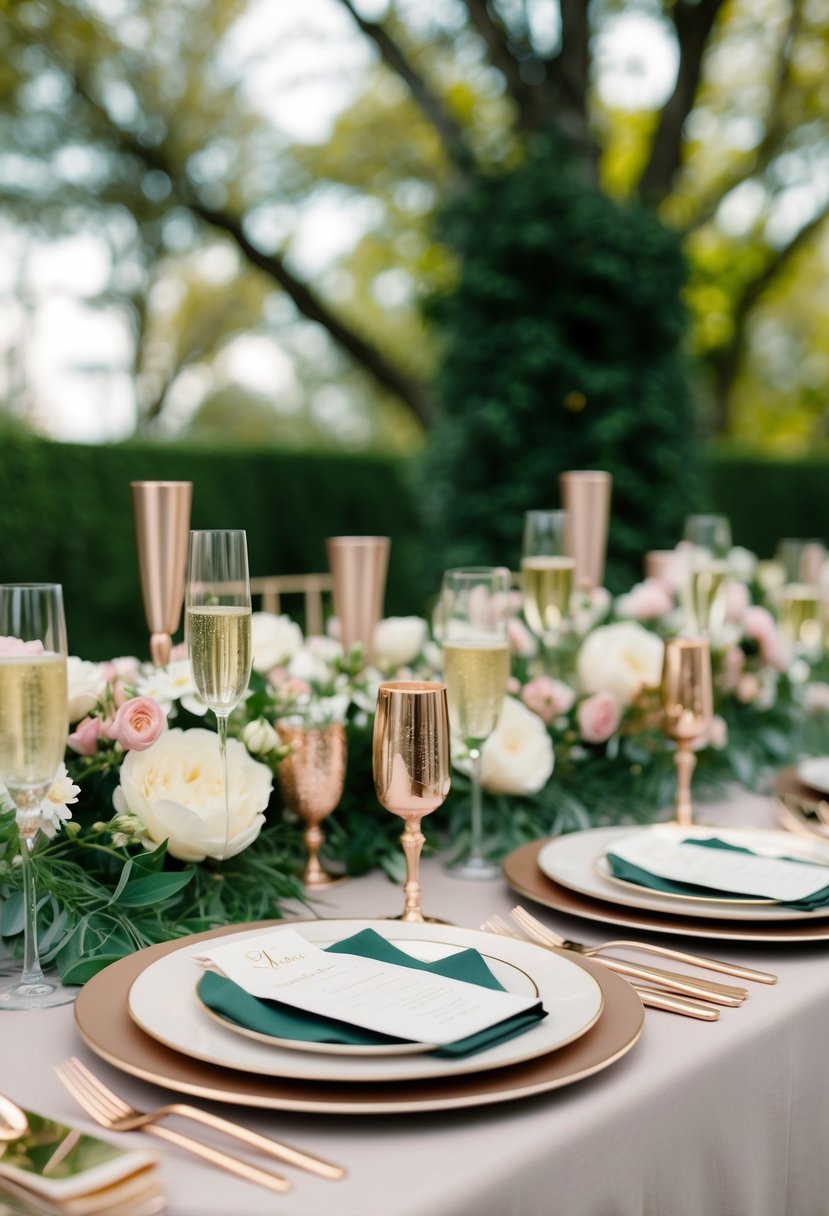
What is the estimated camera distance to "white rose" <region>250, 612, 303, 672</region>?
1.88 metres

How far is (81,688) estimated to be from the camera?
56.8 inches

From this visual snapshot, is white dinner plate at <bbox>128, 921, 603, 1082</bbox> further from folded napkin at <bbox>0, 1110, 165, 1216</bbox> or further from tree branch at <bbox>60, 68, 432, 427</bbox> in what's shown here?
tree branch at <bbox>60, 68, 432, 427</bbox>

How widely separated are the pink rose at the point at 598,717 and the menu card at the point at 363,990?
88cm

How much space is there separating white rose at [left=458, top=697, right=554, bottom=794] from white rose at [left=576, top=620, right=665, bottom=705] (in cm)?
24

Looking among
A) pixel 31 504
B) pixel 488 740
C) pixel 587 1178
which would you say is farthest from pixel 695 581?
pixel 31 504

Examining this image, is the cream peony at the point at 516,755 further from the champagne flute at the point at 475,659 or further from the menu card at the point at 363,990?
the menu card at the point at 363,990

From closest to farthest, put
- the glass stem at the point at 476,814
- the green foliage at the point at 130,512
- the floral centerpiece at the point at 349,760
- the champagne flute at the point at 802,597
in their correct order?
1. the floral centerpiece at the point at 349,760
2. the glass stem at the point at 476,814
3. the champagne flute at the point at 802,597
4. the green foliage at the point at 130,512

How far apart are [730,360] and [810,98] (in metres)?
3.80

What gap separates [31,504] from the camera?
644 centimetres

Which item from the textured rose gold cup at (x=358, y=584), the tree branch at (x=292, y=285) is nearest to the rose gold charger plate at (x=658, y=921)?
the textured rose gold cup at (x=358, y=584)

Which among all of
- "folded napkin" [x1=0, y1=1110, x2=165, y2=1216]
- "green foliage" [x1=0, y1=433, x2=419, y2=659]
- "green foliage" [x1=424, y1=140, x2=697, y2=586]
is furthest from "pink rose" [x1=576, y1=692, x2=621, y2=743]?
"green foliage" [x1=424, y1=140, x2=697, y2=586]

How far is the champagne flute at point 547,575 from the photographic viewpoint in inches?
83.1

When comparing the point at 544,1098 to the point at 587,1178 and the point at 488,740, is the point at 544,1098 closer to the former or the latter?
the point at 587,1178

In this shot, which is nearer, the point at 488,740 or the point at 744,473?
the point at 488,740
